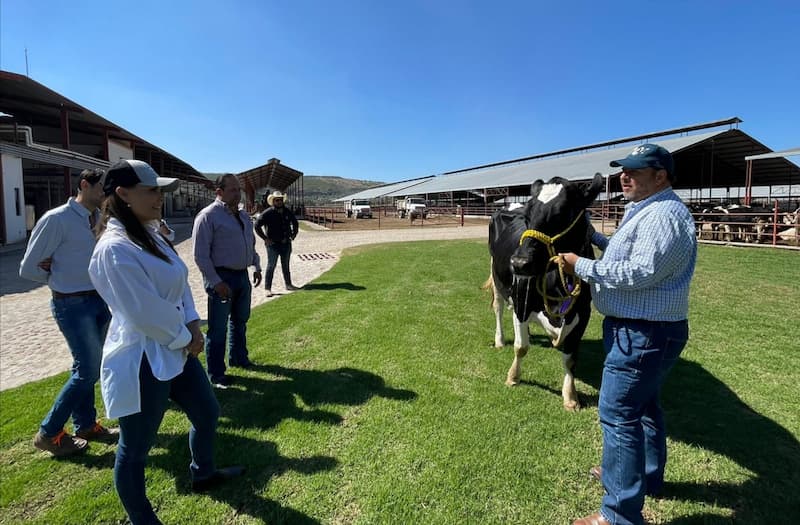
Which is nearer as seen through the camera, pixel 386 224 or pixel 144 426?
pixel 144 426

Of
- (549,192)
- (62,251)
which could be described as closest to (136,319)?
(62,251)

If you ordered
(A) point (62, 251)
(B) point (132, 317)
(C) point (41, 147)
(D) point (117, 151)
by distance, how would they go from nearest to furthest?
(B) point (132, 317)
(A) point (62, 251)
(C) point (41, 147)
(D) point (117, 151)

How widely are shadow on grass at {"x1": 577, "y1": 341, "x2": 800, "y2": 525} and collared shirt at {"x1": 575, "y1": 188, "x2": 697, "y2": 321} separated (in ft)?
4.37

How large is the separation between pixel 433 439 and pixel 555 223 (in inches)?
74.4

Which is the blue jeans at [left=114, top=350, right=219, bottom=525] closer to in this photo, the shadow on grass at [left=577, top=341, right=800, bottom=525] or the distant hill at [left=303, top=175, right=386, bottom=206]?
the shadow on grass at [left=577, top=341, right=800, bottom=525]

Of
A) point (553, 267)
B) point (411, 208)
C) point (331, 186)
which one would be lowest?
point (553, 267)

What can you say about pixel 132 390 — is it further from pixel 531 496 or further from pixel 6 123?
pixel 6 123

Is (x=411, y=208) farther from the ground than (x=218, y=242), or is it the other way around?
(x=411, y=208)

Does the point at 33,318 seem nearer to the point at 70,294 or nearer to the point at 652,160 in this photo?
the point at 70,294

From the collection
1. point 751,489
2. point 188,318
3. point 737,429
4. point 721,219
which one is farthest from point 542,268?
point 721,219

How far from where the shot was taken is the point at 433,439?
324 centimetres

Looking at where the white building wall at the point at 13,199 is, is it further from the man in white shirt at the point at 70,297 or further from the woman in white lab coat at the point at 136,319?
the woman in white lab coat at the point at 136,319

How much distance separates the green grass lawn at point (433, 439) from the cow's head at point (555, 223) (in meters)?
1.40

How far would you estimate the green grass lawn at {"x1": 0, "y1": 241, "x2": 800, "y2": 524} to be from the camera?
8.32 ft
